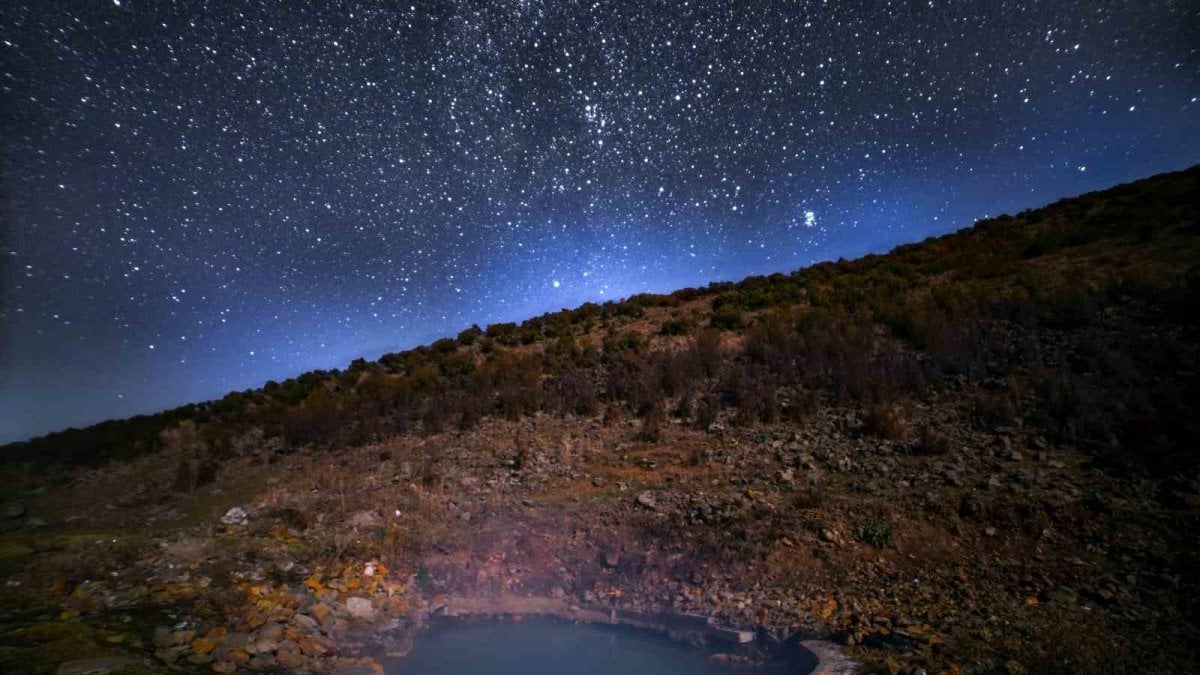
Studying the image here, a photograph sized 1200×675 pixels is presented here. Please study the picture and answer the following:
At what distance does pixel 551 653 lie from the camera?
5.88 m

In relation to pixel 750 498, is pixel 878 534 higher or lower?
lower

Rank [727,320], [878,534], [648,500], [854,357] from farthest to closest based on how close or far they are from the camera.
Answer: [727,320], [854,357], [648,500], [878,534]

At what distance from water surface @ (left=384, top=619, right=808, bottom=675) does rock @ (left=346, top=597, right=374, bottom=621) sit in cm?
73

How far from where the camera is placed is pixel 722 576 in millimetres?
6574

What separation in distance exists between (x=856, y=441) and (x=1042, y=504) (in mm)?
2865

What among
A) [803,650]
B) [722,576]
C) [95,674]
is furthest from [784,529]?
[95,674]

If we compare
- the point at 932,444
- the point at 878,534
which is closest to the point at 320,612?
the point at 878,534

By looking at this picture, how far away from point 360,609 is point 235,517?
4032 mm

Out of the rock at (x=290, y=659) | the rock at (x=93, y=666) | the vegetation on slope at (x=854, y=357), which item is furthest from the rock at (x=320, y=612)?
the vegetation on slope at (x=854, y=357)

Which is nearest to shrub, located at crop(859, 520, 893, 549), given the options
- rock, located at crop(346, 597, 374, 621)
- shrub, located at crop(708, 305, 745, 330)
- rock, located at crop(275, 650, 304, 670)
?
rock, located at crop(346, 597, 374, 621)

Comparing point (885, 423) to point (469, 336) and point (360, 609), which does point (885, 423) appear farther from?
point (469, 336)

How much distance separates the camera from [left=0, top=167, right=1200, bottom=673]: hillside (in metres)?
5.21

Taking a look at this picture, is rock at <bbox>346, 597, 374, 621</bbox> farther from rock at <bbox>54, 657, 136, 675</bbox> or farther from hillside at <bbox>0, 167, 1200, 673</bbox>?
rock at <bbox>54, 657, 136, 675</bbox>

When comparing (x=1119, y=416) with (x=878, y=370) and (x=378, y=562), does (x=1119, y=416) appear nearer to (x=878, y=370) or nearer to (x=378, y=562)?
(x=878, y=370)
